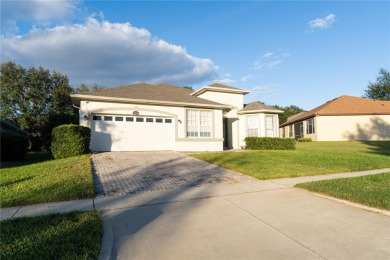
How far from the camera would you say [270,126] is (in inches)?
899

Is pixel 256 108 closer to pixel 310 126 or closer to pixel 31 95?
pixel 310 126

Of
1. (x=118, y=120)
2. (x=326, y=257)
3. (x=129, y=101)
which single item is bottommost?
(x=326, y=257)

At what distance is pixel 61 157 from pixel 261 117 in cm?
1565

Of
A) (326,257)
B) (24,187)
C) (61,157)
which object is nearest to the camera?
(326,257)

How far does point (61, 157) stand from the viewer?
44.8ft

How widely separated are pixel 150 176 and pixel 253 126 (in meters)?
15.2

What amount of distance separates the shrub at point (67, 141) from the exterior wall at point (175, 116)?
208cm

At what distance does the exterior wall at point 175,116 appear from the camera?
51.9 feet

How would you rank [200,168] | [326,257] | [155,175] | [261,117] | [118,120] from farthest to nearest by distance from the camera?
[261,117], [118,120], [200,168], [155,175], [326,257]

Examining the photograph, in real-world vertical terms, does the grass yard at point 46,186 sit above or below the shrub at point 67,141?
below

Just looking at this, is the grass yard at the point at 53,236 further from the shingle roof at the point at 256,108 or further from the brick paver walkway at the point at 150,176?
the shingle roof at the point at 256,108

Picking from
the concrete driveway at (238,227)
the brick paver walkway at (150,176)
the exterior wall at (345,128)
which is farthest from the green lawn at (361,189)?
the exterior wall at (345,128)

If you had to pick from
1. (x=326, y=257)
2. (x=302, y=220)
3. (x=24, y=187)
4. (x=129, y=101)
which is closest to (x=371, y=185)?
(x=302, y=220)

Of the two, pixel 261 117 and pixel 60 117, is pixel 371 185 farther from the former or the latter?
pixel 60 117
